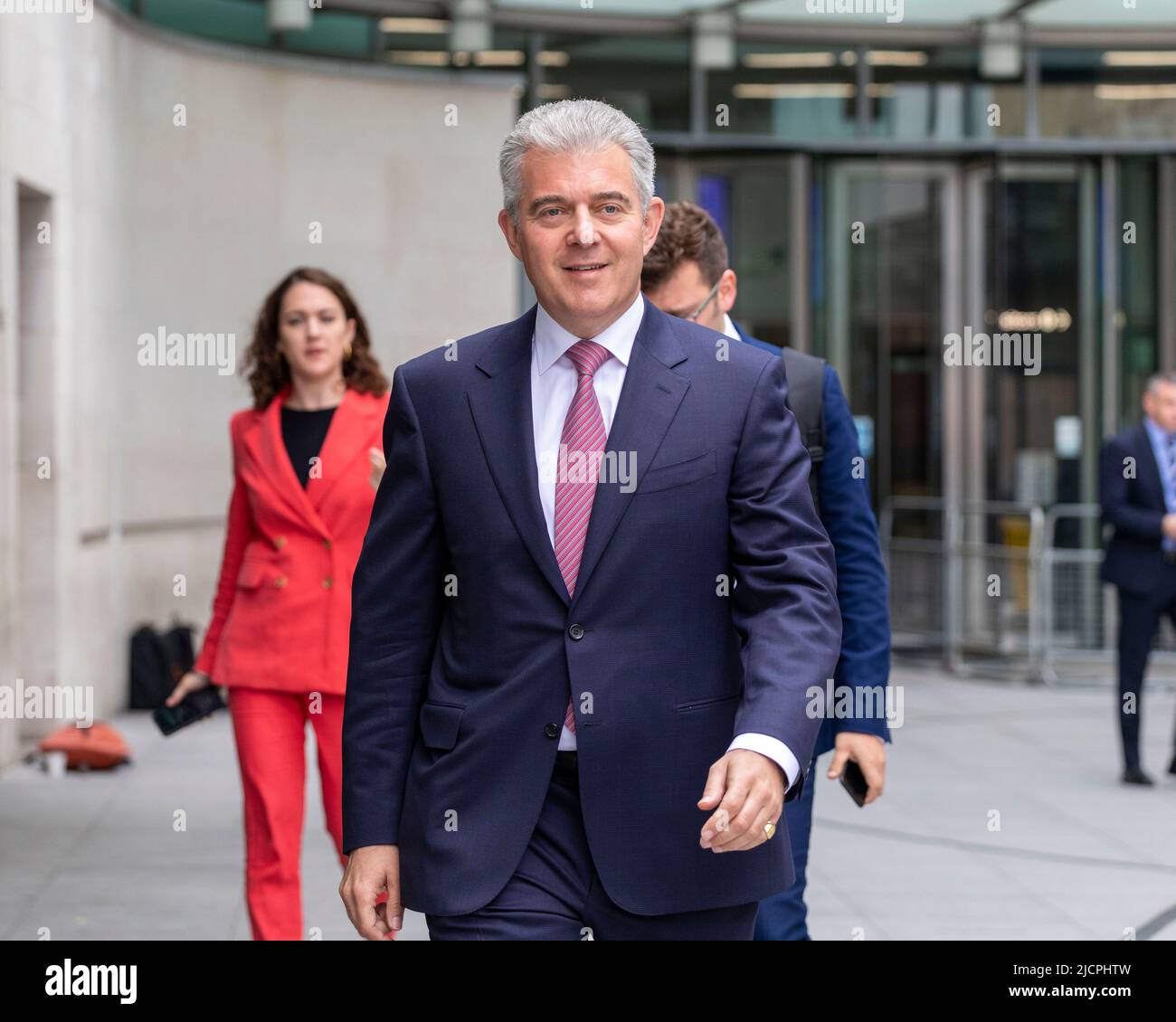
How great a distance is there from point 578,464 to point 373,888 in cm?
75

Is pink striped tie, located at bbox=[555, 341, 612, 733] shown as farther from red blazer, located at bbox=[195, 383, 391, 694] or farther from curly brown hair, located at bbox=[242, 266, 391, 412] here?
curly brown hair, located at bbox=[242, 266, 391, 412]

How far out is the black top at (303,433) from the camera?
5.12m

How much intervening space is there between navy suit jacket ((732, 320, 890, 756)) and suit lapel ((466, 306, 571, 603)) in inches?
54.5

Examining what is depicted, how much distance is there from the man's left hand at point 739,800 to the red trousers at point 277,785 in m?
2.50

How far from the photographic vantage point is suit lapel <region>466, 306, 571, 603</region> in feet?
8.99

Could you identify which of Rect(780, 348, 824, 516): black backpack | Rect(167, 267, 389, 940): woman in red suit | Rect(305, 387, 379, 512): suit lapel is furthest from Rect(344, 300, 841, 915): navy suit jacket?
Rect(305, 387, 379, 512): suit lapel

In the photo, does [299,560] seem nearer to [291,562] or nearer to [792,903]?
[291,562]

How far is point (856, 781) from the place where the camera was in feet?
13.3

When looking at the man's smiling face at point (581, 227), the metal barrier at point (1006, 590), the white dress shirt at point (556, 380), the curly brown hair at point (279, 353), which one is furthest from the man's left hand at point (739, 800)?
the metal barrier at point (1006, 590)

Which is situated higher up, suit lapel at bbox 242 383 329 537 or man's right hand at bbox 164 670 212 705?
suit lapel at bbox 242 383 329 537

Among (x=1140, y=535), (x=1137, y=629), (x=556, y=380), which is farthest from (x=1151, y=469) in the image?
(x=556, y=380)

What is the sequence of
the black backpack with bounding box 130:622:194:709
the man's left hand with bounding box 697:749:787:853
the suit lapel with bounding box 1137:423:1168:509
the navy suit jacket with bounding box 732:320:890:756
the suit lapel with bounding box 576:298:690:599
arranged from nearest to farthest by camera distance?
the man's left hand with bounding box 697:749:787:853 < the suit lapel with bounding box 576:298:690:599 < the navy suit jacket with bounding box 732:320:890:756 < the suit lapel with bounding box 1137:423:1168:509 < the black backpack with bounding box 130:622:194:709

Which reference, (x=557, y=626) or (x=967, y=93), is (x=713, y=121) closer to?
(x=967, y=93)

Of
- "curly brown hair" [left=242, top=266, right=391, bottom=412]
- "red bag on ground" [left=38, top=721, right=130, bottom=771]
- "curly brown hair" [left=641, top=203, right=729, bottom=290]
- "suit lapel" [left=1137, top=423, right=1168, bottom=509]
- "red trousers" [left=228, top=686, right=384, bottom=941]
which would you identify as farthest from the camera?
"suit lapel" [left=1137, top=423, right=1168, bottom=509]
